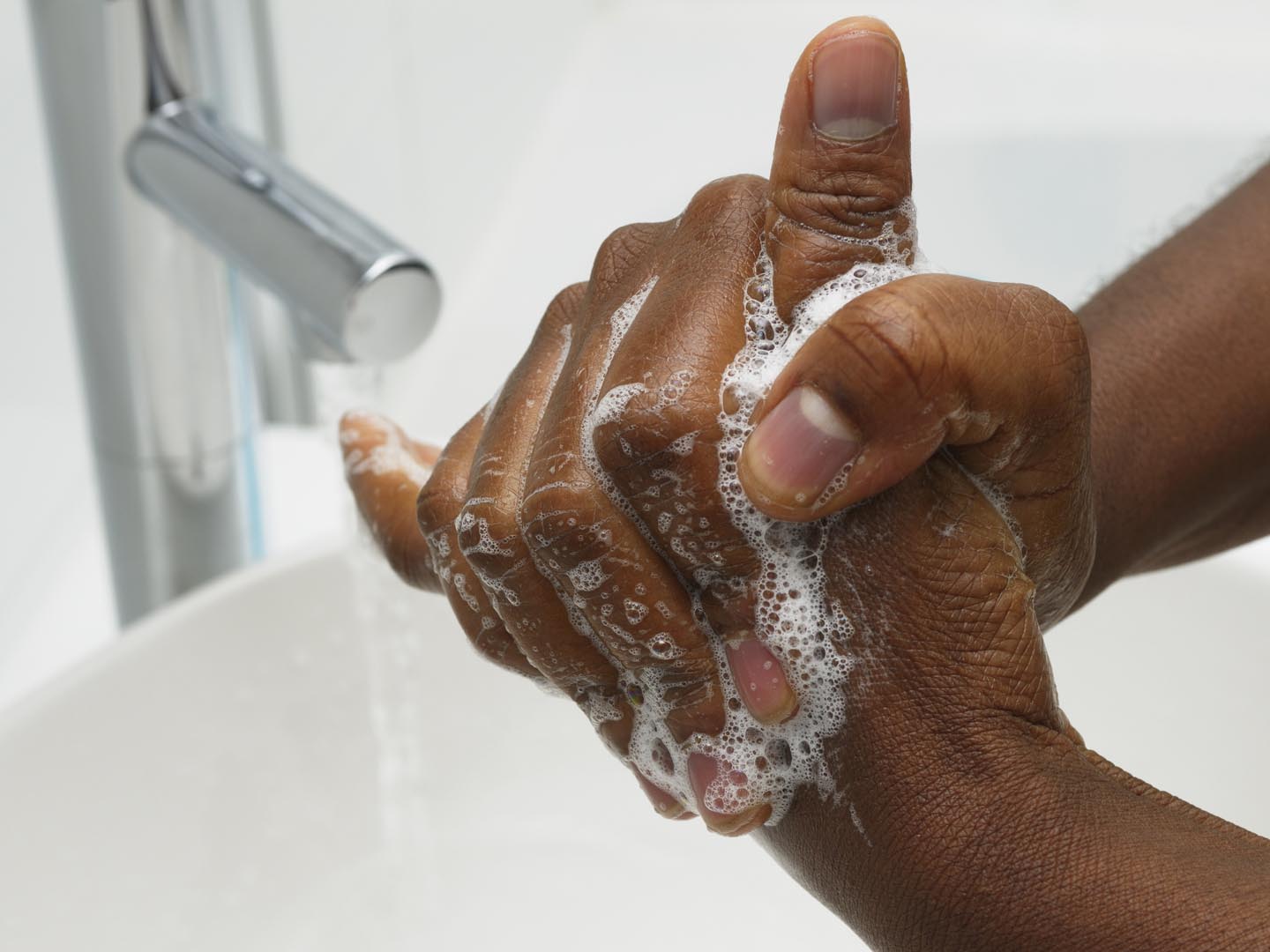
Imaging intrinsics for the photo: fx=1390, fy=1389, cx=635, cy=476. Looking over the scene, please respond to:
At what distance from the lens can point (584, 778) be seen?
642 millimetres

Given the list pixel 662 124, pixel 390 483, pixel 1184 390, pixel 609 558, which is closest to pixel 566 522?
pixel 609 558

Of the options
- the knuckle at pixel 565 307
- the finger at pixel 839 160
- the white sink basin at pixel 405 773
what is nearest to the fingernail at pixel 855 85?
the finger at pixel 839 160

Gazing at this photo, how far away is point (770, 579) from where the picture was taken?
1.06 ft

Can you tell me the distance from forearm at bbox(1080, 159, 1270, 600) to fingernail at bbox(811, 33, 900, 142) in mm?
193

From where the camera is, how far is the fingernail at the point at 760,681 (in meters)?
0.33

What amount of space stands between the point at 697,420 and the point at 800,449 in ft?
0.09

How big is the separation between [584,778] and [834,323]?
1.32 feet

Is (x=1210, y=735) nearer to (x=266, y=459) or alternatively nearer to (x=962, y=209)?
(x=266, y=459)

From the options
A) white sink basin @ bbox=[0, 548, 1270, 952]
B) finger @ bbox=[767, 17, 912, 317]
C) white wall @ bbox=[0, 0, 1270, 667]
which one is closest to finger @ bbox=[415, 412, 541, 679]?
finger @ bbox=[767, 17, 912, 317]

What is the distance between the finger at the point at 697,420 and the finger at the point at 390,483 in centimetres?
11

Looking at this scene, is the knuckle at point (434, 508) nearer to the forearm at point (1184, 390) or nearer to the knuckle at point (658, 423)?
the knuckle at point (658, 423)

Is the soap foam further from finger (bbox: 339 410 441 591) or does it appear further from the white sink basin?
the white sink basin

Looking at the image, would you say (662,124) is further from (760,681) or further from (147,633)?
(760,681)

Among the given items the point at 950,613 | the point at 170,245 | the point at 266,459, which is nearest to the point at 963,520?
the point at 950,613
